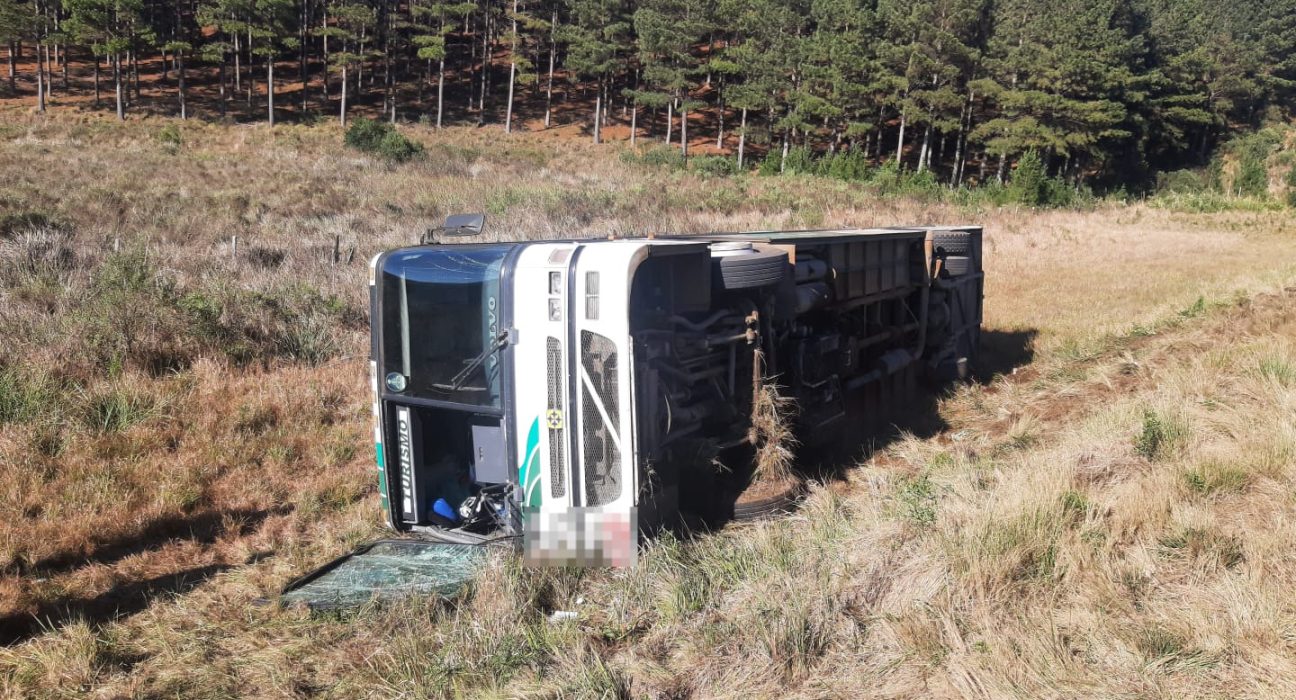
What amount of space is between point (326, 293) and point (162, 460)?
564 cm

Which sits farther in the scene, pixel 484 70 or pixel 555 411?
pixel 484 70

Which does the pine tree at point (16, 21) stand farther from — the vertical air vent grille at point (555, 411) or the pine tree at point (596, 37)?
the vertical air vent grille at point (555, 411)

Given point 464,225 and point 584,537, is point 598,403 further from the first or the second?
point 464,225

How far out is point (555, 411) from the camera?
525 cm

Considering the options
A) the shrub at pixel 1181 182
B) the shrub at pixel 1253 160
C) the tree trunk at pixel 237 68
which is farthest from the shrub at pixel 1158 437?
the tree trunk at pixel 237 68

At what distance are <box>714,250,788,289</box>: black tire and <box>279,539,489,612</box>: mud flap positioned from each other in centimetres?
249

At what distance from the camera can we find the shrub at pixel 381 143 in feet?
121

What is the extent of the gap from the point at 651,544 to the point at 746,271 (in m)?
2.05

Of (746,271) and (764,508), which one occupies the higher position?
(746,271)

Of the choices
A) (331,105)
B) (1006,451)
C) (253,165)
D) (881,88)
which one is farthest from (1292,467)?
(331,105)

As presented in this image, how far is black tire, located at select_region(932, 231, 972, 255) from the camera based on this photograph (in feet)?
34.1

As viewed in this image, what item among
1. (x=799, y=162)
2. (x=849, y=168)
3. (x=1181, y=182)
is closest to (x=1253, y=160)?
(x=1181, y=182)

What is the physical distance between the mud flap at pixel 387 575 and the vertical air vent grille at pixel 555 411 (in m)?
0.78

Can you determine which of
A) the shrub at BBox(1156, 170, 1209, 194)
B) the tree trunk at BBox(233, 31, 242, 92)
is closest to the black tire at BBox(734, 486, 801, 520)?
the tree trunk at BBox(233, 31, 242, 92)
